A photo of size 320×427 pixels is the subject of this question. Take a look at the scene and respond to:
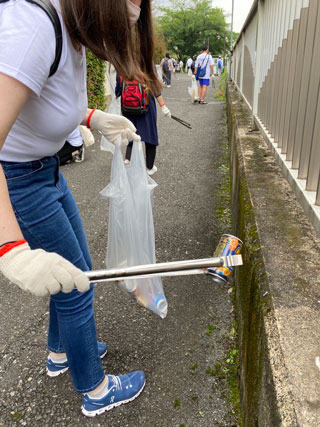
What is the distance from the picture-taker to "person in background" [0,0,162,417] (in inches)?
37.7

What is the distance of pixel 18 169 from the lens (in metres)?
1.28

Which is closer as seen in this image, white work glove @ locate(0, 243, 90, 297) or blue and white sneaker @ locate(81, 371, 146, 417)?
white work glove @ locate(0, 243, 90, 297)

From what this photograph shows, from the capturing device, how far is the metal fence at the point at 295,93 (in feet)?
5.69

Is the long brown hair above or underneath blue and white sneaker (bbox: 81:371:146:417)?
above

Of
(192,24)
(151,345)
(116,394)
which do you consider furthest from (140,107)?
(192,24)

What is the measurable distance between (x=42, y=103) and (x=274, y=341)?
3.32 ft

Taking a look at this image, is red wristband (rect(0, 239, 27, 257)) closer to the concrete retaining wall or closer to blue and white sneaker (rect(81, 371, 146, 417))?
the concrete retaining wall

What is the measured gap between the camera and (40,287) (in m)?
1.08

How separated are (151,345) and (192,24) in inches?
2283

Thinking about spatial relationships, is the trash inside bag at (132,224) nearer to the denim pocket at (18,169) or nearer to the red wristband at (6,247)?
the denim pocket at (18,169)

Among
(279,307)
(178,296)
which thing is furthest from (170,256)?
(279,307)

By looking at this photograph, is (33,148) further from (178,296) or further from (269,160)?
(269,160)

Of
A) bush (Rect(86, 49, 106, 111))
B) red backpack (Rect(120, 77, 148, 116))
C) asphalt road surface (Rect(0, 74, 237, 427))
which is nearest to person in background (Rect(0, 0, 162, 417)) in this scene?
asphalt road surface (Rect(0, 74, 237, 427))

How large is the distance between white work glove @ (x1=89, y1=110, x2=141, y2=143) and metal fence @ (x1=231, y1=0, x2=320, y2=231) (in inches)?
35.9
